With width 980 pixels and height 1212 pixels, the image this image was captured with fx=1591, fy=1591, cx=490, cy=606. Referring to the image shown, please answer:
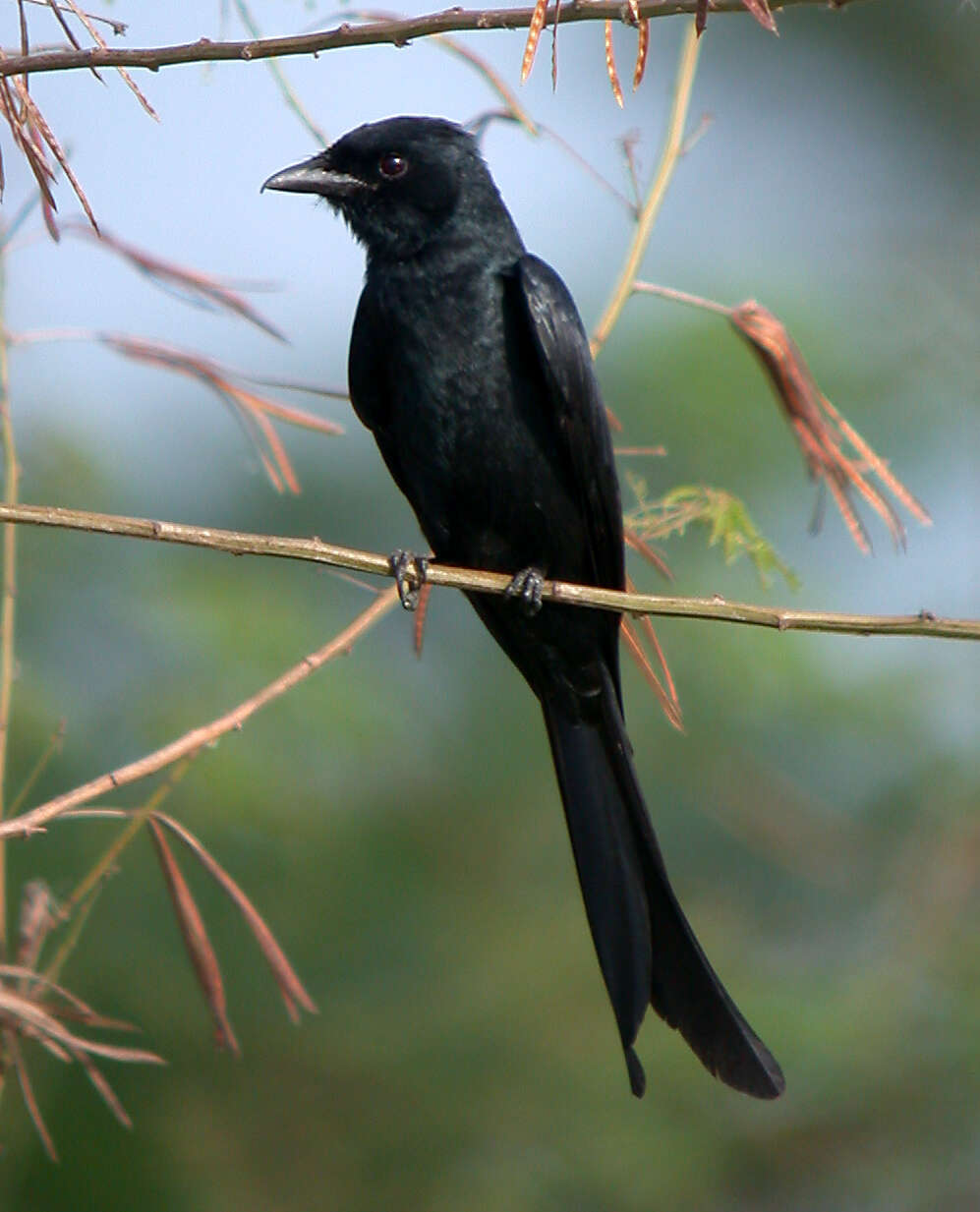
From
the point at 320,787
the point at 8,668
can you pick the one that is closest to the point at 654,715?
the point at 320,787

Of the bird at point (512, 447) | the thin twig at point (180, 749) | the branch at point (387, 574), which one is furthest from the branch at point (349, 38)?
the bird at point (512, 447)

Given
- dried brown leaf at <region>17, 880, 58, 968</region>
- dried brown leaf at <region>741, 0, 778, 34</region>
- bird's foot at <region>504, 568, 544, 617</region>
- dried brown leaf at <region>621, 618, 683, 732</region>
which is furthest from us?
bird's foot at <region>504, 568, 544, 617</region>

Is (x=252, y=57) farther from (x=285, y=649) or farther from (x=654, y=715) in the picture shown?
(x=654, y=715)

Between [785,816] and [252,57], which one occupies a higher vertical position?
[252,57]

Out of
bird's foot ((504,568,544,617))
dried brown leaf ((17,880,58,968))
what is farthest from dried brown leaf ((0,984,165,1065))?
bird's foot ((504,568,544,617))

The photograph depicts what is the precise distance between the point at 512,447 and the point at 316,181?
0.70 meters

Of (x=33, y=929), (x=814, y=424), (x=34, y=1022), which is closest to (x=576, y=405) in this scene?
(x=814, y=424)

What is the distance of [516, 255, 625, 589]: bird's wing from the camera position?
→ 2.85 m

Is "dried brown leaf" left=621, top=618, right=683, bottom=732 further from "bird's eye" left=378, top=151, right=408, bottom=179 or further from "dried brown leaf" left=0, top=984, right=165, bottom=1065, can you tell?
"bird's eye" left=378, top=151, right=408, bottom=179

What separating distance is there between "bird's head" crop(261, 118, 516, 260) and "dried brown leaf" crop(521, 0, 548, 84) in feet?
5.49

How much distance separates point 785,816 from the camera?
4.23 m

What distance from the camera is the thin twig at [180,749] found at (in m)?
1.70

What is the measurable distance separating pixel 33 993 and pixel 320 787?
4.98ft

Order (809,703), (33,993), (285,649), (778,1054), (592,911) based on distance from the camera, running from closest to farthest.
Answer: (33,993) → (592,911) → (778,1054) → (285,649) → (809,703)
